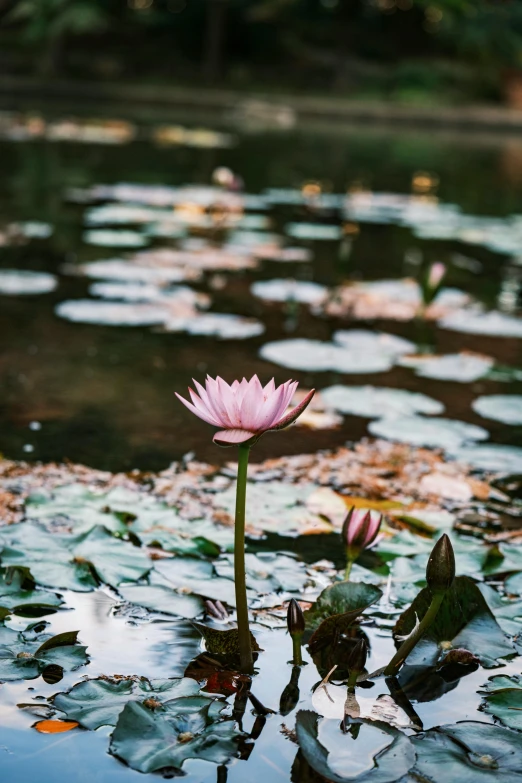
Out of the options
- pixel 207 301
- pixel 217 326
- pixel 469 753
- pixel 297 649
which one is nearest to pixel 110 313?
pixel 217 326

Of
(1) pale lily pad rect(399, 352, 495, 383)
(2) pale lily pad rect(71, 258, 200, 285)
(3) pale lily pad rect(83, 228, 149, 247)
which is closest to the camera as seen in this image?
(1) pale lily pad rect(399, 352, 495, 383)

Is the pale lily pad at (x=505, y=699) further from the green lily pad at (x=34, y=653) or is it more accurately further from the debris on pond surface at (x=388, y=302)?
the debris on pond surface at (x=388, y=302)

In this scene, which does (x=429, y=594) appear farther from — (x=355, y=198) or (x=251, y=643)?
(x=355, y=198)

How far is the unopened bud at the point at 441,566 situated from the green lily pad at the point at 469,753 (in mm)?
164

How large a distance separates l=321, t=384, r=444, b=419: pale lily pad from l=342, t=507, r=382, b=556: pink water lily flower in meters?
1.03

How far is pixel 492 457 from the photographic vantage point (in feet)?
7.34

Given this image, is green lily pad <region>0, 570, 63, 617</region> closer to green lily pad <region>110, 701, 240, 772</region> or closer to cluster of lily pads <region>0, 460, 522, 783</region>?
cluster of lily pads <region>0, 460, 522, 783</region>

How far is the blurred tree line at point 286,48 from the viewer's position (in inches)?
670

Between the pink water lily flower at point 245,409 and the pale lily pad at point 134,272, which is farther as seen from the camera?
the pale lily pad at point 134,272

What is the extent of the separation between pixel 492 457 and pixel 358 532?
0.86m

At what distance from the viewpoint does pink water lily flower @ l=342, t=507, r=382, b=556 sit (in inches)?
57.7

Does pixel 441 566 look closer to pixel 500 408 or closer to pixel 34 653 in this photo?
pixel 34 653

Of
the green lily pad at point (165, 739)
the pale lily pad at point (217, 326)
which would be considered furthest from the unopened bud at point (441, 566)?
the pale lily pad at point (217, 326)

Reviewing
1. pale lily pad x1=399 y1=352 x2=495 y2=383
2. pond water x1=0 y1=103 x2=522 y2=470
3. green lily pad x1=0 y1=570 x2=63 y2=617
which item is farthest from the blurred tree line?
green lily pad x1=0 y1=570 x2=63 y2=617
